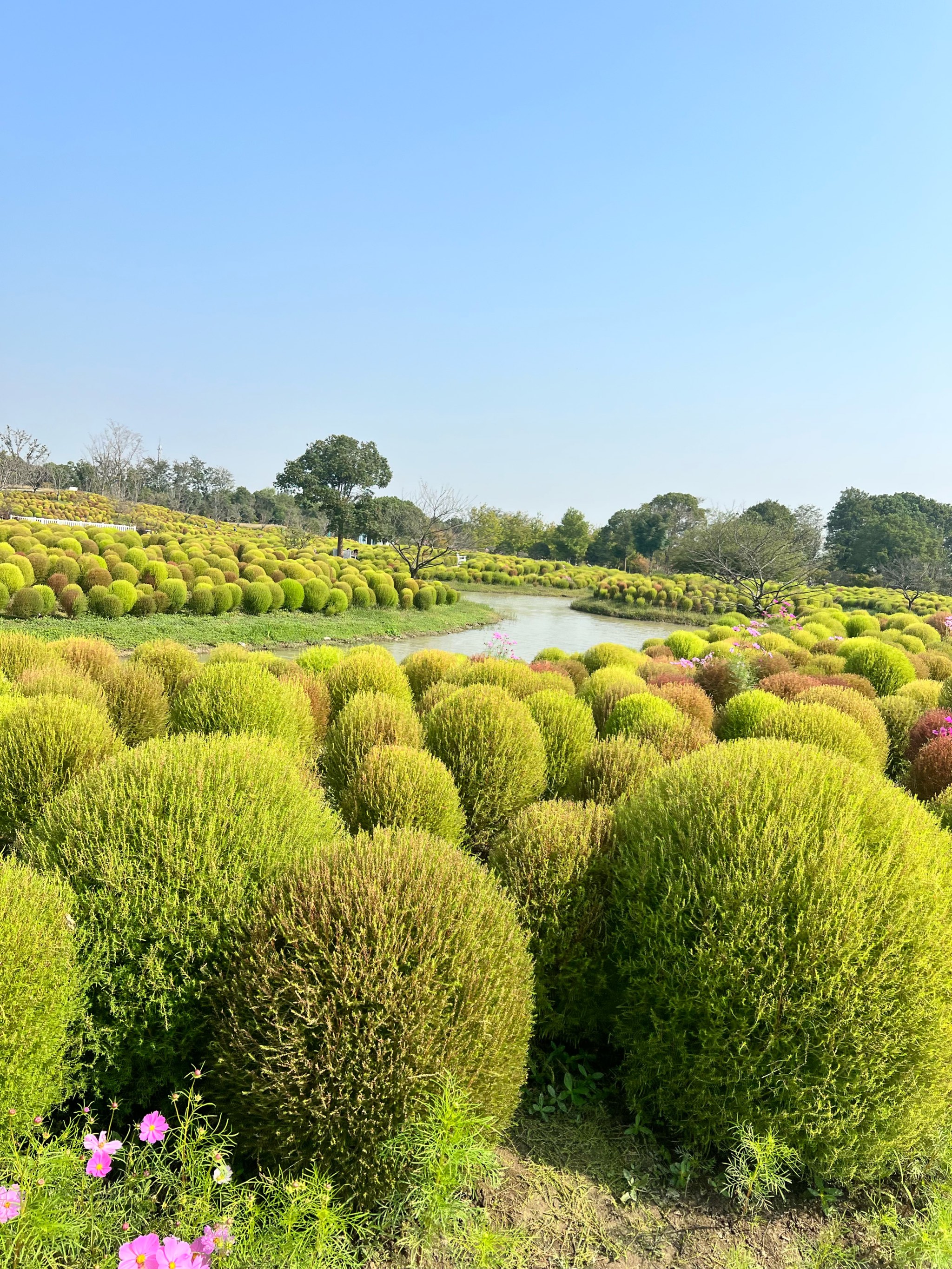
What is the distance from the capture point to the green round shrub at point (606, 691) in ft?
24.2

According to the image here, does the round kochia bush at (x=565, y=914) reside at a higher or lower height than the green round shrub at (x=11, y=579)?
lower

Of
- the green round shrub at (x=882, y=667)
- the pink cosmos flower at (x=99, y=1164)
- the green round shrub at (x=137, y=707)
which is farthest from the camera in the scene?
the green round shrub at (x=882, y=667)

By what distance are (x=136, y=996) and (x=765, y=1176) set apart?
253cm

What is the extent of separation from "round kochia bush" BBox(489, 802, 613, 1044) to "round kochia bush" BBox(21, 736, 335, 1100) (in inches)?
44.6

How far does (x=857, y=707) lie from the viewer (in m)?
7.11

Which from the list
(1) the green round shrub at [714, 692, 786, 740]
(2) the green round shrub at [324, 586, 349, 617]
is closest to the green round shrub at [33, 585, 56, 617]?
(2) the green round shrub at [324, 586, 349, 617]

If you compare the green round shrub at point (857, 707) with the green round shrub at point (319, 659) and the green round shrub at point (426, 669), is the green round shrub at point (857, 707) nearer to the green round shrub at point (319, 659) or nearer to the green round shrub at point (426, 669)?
the green round shrub at point (426, 669)

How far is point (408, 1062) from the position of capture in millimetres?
2373

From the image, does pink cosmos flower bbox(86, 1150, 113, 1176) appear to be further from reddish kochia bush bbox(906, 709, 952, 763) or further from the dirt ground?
reddish kochia bush bbox(906, 709, 952, 763)

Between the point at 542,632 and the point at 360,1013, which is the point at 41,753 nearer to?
the point at 360,1013

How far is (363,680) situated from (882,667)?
341 inches

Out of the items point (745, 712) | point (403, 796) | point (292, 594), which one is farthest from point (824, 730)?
point (292, 594)

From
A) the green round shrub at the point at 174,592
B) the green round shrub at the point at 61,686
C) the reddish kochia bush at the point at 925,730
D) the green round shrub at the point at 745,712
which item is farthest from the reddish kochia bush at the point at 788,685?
the green round shrub at the point at 174,592

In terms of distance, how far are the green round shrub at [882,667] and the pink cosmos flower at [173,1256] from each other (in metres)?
11.1
